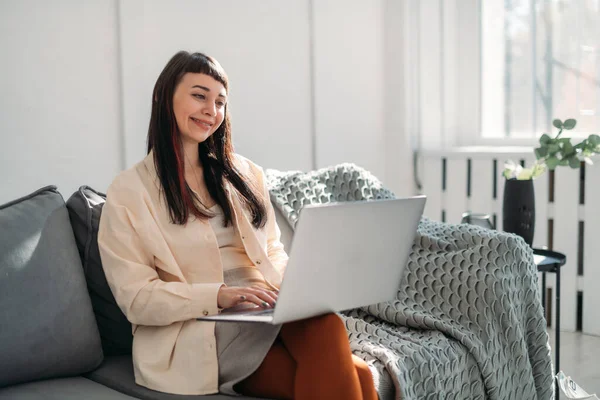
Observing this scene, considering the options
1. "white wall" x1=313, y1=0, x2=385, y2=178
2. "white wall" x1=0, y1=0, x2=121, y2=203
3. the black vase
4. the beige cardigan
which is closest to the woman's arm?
the beige cardigan

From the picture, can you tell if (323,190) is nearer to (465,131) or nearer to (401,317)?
(401,317)

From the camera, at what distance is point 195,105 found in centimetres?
181

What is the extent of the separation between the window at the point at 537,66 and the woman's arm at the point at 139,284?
245 cm

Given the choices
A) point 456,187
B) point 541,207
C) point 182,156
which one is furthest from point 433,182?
point 182,156

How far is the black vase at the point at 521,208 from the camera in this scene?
8.77 ft

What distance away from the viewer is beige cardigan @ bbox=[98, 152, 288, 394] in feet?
5.41

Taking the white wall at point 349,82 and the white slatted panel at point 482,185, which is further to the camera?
the white slatted panel at point 482,185

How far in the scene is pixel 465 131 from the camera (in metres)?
3.89

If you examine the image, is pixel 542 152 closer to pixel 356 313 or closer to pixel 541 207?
pixel 541 207

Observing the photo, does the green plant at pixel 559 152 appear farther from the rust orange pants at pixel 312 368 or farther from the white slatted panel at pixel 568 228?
the rust orange pants at pixel 312 368

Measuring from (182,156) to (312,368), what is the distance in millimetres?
621

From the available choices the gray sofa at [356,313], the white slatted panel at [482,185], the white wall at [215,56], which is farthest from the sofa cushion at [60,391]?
the white slatted panel at [482,185]

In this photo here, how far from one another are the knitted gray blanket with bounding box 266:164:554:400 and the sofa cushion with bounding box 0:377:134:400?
59cm

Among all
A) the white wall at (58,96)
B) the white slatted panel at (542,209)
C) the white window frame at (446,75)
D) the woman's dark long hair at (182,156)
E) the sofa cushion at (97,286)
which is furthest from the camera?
the white window frame at (446,75)
